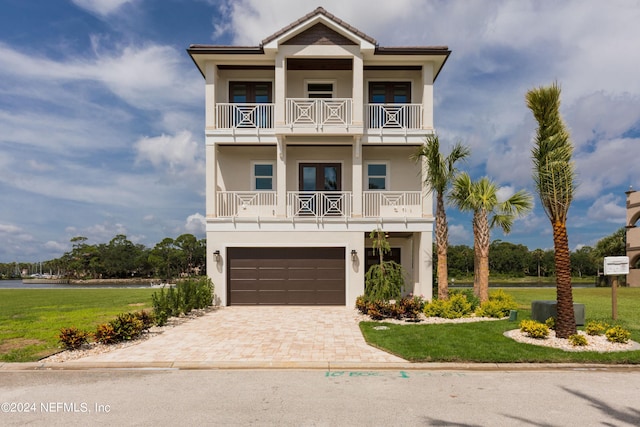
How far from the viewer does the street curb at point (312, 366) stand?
23.7ft

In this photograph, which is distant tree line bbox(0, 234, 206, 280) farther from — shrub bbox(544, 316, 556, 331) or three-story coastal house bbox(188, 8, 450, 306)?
shrub bbox(544, 316, 556, 331)

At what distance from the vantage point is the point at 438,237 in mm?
13938

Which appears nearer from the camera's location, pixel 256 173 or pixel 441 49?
pixel 441 49

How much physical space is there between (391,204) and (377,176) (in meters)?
1.80

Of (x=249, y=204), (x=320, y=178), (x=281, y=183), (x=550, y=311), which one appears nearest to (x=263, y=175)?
(x=249, y=204)

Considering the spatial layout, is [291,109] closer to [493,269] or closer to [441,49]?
[441,49]

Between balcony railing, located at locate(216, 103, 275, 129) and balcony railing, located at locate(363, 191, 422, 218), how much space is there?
5402 millimetres

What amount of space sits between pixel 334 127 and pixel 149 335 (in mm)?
10313

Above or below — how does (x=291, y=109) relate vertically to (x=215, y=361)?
above

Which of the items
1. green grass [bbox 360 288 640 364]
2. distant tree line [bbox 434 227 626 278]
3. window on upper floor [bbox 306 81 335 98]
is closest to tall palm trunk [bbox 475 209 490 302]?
green grass [bbox 360 288 640 364]

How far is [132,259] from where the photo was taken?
61.2 meters

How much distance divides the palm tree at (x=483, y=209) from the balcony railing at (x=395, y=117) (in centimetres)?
380

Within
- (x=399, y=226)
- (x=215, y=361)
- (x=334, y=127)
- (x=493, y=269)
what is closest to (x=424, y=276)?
(x=399, y=226)

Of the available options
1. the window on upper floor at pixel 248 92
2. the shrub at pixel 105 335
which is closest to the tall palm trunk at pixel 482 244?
the window on upper floor at pixel 248 92
